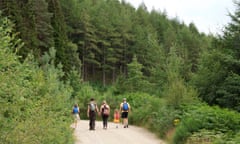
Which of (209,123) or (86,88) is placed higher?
(86,88)

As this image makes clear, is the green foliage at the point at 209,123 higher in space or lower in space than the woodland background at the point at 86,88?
lower

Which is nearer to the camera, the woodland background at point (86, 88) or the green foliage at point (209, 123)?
the woodland background at point (86, 88)

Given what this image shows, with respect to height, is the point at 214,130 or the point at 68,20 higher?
the point at 68,20

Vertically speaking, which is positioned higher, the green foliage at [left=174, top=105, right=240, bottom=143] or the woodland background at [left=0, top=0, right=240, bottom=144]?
the woodland background at [left=0, top=0, right=240, bottom=144]

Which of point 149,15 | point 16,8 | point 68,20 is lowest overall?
point 16,8

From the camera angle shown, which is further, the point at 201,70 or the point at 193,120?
the point at 201,70

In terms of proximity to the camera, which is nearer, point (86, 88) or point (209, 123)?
point (209, 123)

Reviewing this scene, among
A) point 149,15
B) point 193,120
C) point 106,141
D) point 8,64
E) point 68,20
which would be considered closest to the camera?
point 8,64

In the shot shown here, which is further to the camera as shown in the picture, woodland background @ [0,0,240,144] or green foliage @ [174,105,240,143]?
green foliage @ [174,105,240,143]

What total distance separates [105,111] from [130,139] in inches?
212

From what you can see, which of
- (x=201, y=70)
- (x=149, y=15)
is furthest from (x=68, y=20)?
(x=201, y=70)

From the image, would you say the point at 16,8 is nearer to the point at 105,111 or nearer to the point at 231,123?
the point at 105,111

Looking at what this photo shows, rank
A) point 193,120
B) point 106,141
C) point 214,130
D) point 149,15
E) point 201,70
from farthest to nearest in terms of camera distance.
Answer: point 149,15 < point 201,70 < point 106,141 < point 193,120 < point 214,130

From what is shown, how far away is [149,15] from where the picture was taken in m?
113
